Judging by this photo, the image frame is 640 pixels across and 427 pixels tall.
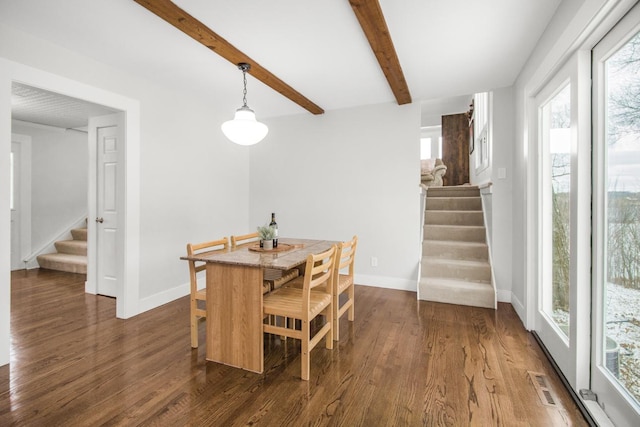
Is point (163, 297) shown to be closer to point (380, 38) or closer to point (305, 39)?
point (305, 39)

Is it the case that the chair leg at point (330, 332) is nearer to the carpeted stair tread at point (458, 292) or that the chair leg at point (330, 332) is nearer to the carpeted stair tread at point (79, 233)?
the carpeted stair tread at point (458, 292)

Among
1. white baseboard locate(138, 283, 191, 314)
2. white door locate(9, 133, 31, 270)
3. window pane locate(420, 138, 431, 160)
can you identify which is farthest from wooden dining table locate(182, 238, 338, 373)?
window pane locate(420, 138, 431, 160)

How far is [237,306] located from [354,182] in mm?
2605

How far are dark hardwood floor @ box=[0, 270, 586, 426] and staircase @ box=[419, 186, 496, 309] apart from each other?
414 millimetres

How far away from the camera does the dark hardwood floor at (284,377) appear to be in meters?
1.62

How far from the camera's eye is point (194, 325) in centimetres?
237

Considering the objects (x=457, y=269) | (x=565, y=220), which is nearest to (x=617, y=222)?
(x=565, y=220)

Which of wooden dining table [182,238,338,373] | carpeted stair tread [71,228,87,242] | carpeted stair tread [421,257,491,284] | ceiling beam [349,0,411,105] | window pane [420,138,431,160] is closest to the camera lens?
ceiling beam [349,0,411,105]

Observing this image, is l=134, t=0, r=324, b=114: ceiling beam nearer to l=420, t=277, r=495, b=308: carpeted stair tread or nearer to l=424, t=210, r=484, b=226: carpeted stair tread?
l=424, t=210, r=484, b=226: carpeted stair tread

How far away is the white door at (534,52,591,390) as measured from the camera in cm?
175

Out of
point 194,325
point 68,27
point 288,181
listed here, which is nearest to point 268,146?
point 288,181

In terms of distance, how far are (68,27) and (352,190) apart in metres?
3.21

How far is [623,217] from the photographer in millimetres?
1490

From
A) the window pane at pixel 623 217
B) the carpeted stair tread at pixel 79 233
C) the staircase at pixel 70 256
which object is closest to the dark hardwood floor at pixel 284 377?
the window pane at pixel 623 217
